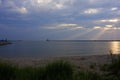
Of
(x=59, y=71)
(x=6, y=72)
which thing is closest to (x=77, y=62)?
(x=59, y=71)

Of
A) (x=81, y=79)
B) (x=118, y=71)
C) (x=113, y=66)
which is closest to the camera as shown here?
(x=81, y=79)

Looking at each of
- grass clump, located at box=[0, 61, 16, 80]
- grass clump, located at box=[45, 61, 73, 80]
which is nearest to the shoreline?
grass clump, located at box=[0, 61, 16, 80]

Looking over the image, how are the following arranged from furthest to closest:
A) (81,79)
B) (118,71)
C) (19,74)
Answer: (118,71)
(19,74)
(81,79)

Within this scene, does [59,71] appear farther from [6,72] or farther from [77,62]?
[77,62]

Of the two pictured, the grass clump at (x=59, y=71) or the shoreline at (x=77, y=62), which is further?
the shoreline at (x=77, y=62)

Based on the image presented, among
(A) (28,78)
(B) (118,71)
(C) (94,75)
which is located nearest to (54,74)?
(A) (28,78)

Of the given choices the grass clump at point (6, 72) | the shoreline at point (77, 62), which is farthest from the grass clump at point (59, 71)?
the shoreline at point (77, 62)

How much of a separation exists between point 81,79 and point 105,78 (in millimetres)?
1120

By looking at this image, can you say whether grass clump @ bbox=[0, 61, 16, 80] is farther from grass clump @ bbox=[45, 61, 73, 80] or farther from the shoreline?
the shoreline

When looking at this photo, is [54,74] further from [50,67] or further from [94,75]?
[94,75]

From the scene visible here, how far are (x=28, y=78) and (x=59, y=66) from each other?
1.12 meters

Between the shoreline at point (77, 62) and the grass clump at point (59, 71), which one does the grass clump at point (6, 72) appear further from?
the shoreline at point (77, 62)

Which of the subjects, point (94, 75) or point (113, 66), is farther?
point (113, 66)

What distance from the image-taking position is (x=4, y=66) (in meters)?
8.43
